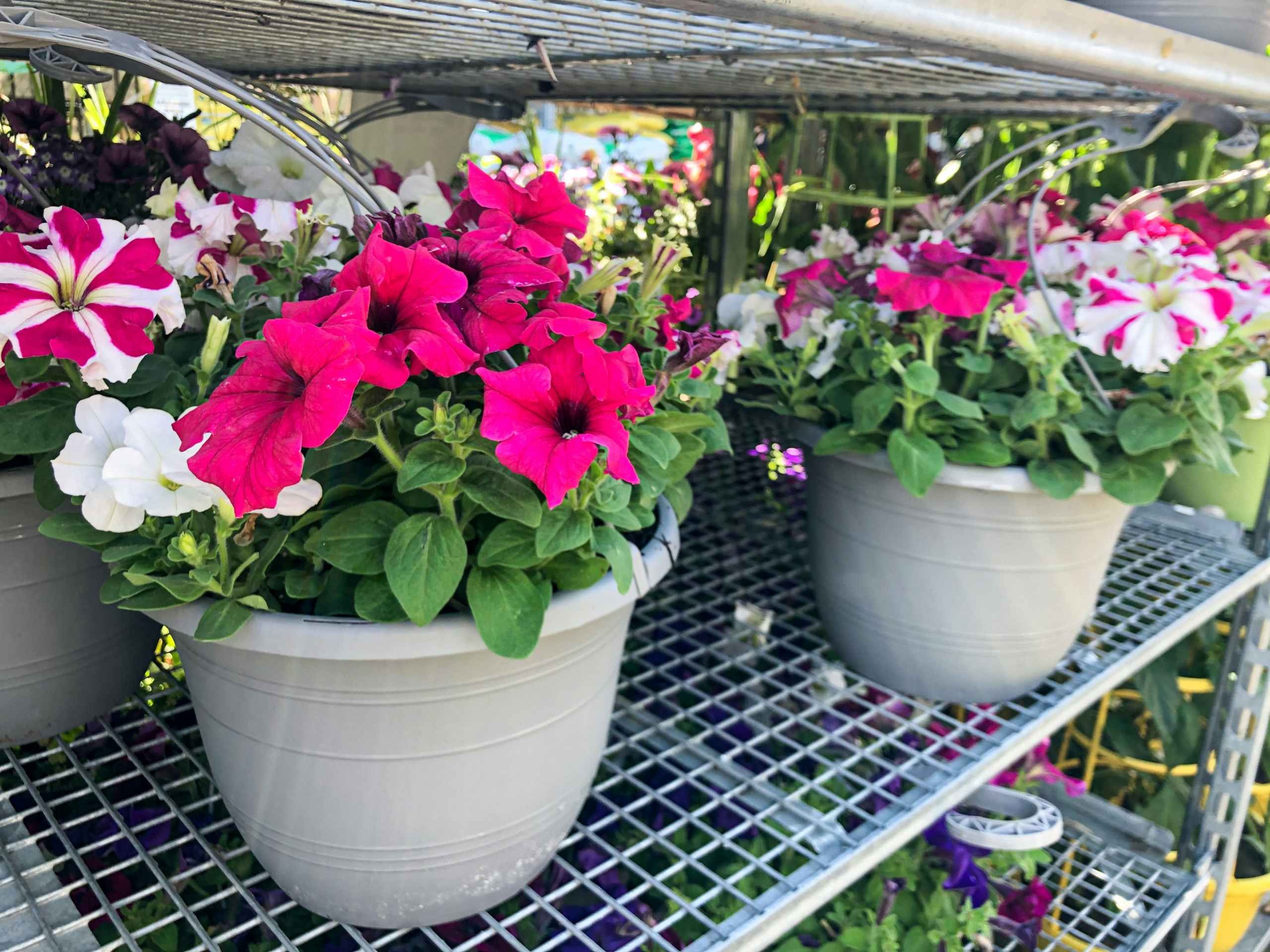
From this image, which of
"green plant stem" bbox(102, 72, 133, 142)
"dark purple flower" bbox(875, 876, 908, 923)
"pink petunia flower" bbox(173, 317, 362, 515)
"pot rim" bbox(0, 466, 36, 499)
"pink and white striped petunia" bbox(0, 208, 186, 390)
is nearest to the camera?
"pink petunia flower" bbox(173, 317, 362, 515)

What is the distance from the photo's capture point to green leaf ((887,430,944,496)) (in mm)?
755

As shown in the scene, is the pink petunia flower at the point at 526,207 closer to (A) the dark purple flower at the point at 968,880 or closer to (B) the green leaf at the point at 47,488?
(B) the green leaf at the point at 47,488

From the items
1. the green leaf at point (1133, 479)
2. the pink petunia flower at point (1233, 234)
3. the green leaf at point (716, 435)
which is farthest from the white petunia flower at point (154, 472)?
the pink petunia flower at point (1233, 234)

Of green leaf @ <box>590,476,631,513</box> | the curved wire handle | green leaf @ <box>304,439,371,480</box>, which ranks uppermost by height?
the curved wire handle

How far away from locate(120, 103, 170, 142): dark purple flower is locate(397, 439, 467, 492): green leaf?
485mm

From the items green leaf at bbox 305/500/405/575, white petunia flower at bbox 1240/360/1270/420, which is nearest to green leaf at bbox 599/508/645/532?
green leaf at bbox 305/500/405/575

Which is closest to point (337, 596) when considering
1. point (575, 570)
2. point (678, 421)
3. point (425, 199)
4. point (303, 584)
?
point (303, 584)

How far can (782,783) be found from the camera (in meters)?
0.86

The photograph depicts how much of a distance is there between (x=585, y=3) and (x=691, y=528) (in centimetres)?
77

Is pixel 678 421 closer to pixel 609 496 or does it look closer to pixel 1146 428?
pixel 609 496

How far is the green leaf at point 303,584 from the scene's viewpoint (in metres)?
0.51

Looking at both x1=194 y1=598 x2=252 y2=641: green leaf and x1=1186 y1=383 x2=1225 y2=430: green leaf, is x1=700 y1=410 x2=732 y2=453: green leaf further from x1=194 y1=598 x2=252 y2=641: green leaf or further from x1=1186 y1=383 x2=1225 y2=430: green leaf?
x1=1186 y1=383 x2=1225 y2=430: green leaf

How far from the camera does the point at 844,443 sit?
819 millimetres

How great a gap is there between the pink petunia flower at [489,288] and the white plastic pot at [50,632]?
1.02 ft
